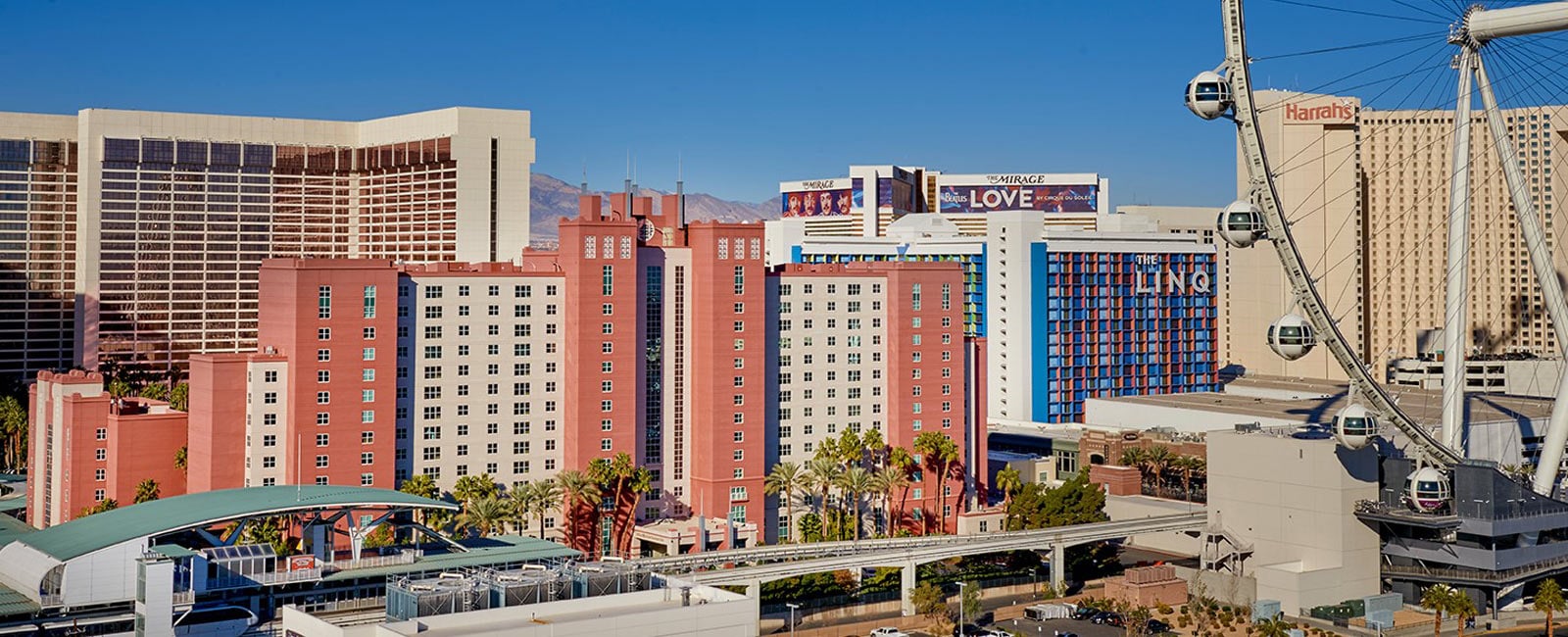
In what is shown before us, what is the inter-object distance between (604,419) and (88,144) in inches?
4010

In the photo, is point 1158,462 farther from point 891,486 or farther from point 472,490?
point 472,490

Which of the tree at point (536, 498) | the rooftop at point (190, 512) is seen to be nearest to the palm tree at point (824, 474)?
the tree at point (536, 498)

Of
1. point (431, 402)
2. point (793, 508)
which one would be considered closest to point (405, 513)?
point (431, 402)

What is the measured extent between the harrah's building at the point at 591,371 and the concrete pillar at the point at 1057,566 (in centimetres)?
1922

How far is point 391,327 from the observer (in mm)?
103500

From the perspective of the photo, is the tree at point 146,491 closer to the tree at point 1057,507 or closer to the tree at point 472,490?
the tree at point 472,490

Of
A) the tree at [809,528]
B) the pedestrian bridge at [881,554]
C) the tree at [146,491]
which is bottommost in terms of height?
the tree at [809,528]

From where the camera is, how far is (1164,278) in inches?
7136

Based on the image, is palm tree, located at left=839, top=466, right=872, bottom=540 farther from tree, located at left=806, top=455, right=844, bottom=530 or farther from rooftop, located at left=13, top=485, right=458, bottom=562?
rooftop, located at left=13, top=485, right=458, bottom=562

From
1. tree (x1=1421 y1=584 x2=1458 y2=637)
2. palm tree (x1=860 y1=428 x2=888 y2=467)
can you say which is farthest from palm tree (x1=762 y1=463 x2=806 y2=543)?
tree (x1=1421 y1=584 x2=1458 y2=637)

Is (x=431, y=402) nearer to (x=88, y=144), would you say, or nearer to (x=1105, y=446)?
(x=1105, y=446)

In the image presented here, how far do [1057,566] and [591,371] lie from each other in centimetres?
3144

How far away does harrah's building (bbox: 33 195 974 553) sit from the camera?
10100 centimetres

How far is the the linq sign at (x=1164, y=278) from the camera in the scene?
17938 centimetres
